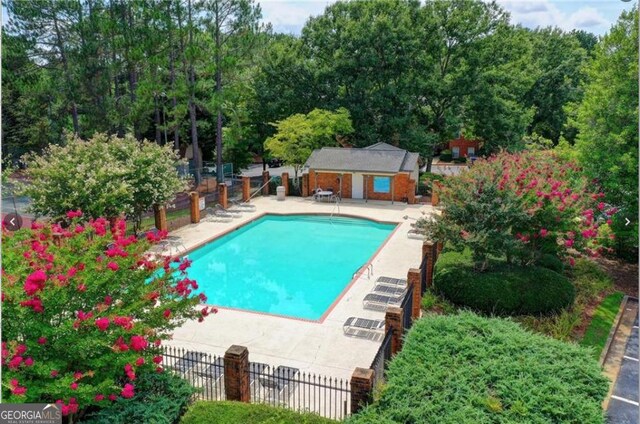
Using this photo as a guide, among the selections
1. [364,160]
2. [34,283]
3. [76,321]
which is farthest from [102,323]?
[364,160]

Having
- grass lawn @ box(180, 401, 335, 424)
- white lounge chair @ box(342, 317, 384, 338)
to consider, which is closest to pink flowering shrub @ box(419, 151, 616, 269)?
white lounge chair @ box(342, 317, 384, 338)

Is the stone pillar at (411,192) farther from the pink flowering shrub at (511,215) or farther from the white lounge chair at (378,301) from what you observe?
the white lounge chair at (378,301)

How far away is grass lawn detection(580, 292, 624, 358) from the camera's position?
12395 millimetres

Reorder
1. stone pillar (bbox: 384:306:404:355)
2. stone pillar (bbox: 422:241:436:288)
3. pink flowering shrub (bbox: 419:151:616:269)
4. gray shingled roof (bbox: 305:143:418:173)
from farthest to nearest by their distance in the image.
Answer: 1. gray shingled roof (bbox: 305:143:418:173)
2. stone pillar (bbox: 422:241:436:288)
3. pink flowering shrub (bbox: 419:151:616:269)
4. stone pillar (bbox: 384:306:404:355)

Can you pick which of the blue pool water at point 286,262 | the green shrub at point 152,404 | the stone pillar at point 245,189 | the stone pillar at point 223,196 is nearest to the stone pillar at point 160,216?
the blue pool water at point 286,262

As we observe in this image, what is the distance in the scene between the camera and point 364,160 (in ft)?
98.3

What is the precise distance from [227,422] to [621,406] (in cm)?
798

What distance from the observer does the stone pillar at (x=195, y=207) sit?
24406mm

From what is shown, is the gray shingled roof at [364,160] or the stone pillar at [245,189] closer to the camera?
the gray shingled roof at [364,160]

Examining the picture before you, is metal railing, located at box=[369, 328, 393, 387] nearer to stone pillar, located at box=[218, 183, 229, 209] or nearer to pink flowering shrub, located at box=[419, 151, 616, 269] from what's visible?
pink flowering shrub, located at box=[419, 151, 616, 269]

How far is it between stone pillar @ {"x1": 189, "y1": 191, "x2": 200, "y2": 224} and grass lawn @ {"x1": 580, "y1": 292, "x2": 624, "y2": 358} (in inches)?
702

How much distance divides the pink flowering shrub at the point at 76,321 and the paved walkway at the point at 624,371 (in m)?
8.91

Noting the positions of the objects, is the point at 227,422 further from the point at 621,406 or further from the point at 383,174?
the point at 383,174

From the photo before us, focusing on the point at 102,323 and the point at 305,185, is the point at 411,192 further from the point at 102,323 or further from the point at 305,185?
the point at 102,323
